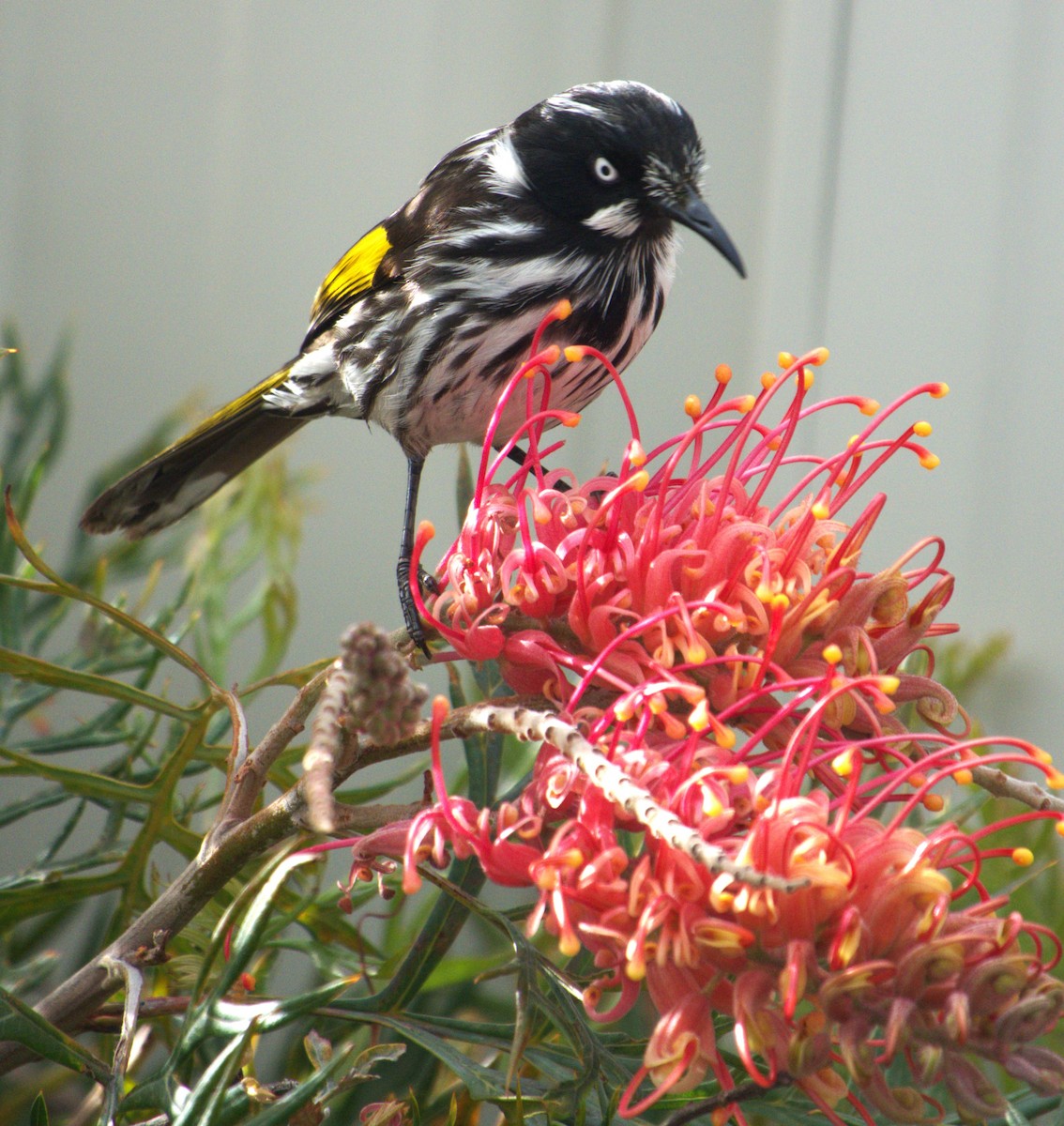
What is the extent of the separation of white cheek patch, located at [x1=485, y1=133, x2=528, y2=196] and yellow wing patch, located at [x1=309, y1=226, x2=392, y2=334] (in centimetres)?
11

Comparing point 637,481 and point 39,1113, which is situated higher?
point 637,481

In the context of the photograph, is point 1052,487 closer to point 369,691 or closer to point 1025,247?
point 1025,247

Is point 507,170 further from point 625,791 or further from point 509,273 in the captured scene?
point 625,791

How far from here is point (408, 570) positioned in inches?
29.5

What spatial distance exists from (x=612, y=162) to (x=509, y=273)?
0.10 meters

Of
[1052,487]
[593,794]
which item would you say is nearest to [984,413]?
[1052,487]

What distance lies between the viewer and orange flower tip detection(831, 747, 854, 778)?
37 centimetres

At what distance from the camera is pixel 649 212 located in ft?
2.59

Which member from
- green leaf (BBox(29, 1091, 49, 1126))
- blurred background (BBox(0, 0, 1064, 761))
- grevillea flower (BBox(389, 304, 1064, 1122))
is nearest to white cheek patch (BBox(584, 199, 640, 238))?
grevillea flower (BBox(389, 304, 1064, 1122))

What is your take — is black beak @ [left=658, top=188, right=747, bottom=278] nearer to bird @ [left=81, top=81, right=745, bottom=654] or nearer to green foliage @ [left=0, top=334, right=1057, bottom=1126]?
bird @ [left=81, top=81, right=745, bottom=654]

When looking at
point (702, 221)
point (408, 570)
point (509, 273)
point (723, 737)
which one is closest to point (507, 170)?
point (509, 273)

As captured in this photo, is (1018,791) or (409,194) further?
(409,194)

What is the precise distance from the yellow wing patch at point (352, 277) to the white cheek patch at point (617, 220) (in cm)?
19

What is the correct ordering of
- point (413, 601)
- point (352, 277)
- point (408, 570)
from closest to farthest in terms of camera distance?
point (413, 601), point (408, 570), point (352, 277)
